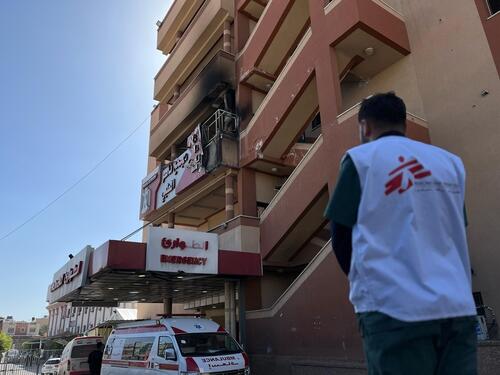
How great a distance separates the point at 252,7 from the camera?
2228 cm

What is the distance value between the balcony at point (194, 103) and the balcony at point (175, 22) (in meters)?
7.45

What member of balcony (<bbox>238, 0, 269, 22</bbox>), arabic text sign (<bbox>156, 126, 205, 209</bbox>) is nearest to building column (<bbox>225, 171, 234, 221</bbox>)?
arabic text sign (<bbox>156, 126, 205, 209</bbox>)

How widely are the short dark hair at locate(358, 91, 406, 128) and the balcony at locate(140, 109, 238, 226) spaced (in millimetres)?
16465

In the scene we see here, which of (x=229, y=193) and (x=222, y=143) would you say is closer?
(x=222, y=143)

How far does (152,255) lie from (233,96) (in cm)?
1012

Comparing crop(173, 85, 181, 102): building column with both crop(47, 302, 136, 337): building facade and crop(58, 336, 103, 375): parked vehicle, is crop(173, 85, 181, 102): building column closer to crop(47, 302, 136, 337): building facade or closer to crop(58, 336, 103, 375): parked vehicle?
crop(58, 336, 103, 375): parked vehicle

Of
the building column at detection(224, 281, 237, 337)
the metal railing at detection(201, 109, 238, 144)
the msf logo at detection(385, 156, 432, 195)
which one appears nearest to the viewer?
the msf logo at detection(385, 156, 432, 195)

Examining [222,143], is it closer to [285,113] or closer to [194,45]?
[285,113]

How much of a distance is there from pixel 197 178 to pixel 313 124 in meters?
6.34

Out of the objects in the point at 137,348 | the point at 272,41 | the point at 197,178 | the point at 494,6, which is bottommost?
the point at 137,348

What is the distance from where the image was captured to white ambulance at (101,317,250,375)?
10438 mm

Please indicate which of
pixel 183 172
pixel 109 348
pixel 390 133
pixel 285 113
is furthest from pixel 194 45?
pixel 390 133

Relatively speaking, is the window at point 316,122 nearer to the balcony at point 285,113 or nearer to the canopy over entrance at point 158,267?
the balcony at point 285,113

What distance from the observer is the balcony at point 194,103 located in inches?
832
